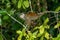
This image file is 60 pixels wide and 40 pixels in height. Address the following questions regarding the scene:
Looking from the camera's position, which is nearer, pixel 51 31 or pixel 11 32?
pixel 51 31

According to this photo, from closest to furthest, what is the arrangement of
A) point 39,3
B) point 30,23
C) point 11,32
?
point 30,23 < point 39,3 < point 11,32

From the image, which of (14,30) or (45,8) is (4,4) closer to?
(14,30)

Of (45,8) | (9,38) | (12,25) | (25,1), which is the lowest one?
(9,38)

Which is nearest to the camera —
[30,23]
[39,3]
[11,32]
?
[30,23]

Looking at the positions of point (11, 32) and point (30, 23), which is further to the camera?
point (11, 32)

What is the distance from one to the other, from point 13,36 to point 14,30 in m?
0.05

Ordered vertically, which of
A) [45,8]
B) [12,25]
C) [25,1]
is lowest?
[12,25]

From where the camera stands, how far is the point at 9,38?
155 cm

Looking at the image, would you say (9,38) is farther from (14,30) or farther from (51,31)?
(51,31)

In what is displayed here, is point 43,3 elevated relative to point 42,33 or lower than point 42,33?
elevated

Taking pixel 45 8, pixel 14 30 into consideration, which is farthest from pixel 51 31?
pixel 14 30

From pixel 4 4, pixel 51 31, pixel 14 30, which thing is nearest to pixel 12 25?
pixel 14 30

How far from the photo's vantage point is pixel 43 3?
5.05 ft

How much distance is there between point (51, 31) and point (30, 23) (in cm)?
27
